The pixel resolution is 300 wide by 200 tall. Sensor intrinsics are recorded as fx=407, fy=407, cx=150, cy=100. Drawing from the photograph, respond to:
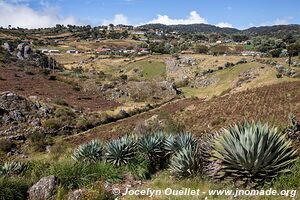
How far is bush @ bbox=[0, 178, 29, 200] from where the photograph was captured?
882cm

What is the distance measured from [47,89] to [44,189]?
45.8m

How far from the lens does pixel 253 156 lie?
8.19 m

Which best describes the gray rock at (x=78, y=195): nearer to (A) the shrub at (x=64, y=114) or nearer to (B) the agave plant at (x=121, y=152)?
(B) the agave plant at (x=121, y=152)

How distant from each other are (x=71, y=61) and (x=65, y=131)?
93.3 meters

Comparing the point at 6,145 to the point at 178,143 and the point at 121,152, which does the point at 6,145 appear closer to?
the point at 121,152

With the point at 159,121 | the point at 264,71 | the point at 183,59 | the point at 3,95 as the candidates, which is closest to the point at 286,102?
the point at 159,121

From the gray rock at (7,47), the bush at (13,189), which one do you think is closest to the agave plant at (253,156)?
the bush at (13,189)

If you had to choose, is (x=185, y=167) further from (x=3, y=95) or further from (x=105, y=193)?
(x=3, y=95)

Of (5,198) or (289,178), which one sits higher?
(289,178)

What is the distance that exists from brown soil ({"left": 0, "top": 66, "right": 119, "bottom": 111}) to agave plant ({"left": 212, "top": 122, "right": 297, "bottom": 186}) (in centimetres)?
3766

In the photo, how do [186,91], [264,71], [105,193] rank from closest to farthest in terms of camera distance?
[105,193]
[264,71]
[186,91]

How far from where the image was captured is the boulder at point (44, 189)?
8938 mm

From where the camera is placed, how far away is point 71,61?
126750mm

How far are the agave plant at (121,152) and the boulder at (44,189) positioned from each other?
2.72m
